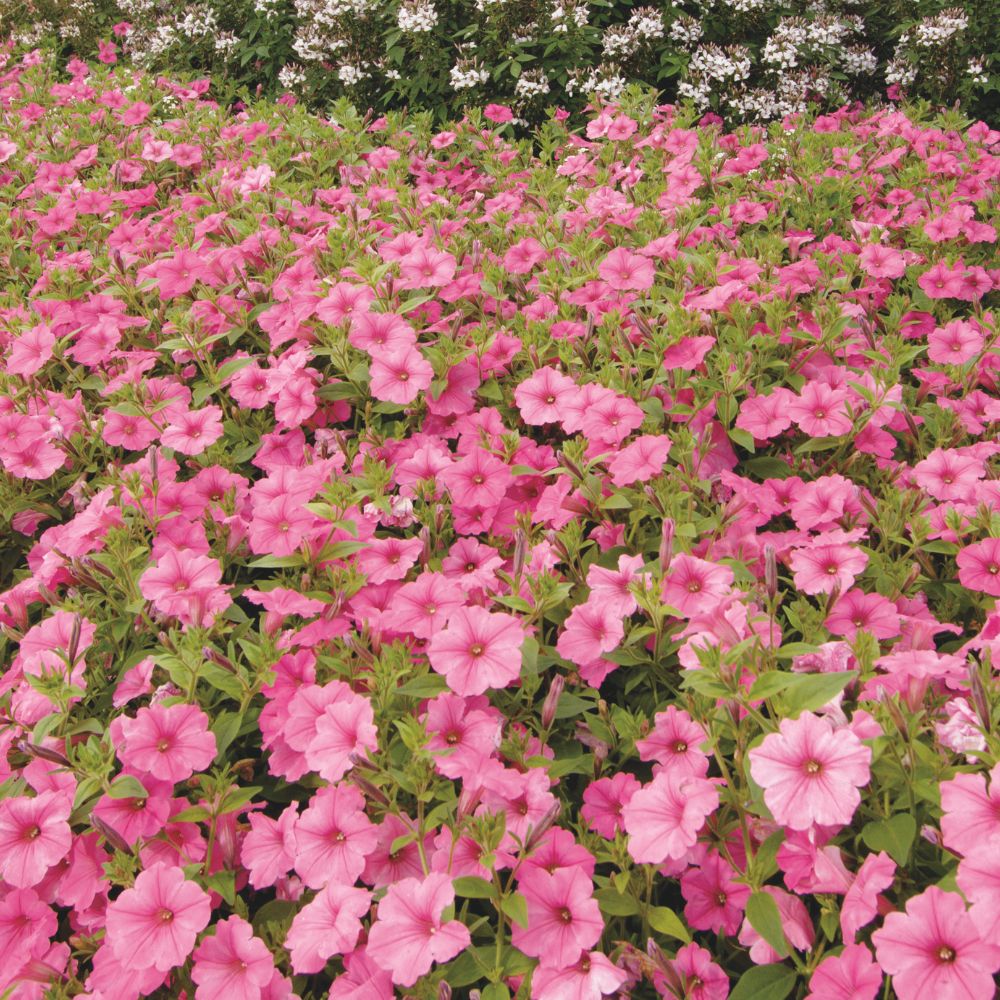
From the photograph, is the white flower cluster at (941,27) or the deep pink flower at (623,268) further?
the white flower cluster at (941,27)

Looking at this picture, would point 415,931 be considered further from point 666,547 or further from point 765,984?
point 666,547

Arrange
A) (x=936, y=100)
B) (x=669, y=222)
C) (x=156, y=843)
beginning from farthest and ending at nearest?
1. (x=936, y=100)
2. (x=669, y=222)
3. (x=156, y=843)

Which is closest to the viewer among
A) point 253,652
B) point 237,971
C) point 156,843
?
point 237,971

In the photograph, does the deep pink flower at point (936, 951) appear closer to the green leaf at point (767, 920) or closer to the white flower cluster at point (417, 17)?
the green leaf at point (767, 920)

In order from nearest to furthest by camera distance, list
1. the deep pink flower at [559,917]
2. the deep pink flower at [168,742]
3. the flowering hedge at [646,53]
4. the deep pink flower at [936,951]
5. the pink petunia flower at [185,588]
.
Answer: the deep pink flower at [936,951] → the deep pink flower at [559,917] → the deep pink flower at [168,742] → the pink petunia flower at [185,588] → the flowering hedge at [646,53]

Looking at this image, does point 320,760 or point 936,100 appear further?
point 936,100

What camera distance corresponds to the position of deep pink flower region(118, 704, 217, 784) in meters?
1.59

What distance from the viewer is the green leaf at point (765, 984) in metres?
1.33

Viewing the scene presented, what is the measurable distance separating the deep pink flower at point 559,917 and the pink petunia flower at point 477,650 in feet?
1.08

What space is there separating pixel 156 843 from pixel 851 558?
1415mm

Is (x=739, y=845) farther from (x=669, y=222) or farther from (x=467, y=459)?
(x=669, y=222)

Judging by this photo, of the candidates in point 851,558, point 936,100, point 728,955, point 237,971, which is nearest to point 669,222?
point 851,558

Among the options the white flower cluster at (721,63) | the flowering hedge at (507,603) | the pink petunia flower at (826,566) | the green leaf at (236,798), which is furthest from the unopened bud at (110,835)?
the white flower cluster at (721,63)

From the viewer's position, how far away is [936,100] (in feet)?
18.0
